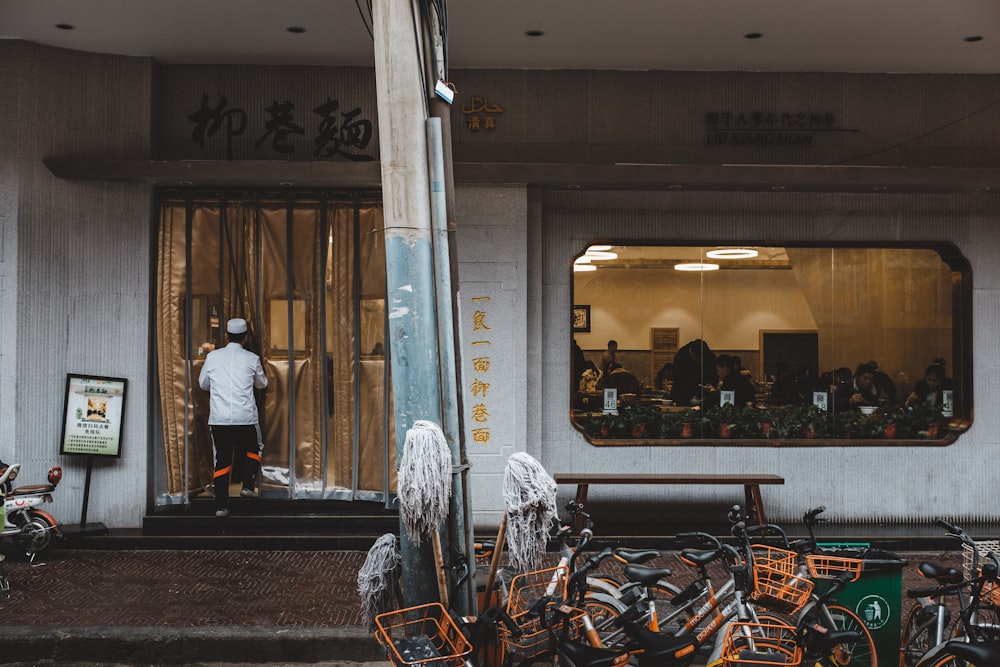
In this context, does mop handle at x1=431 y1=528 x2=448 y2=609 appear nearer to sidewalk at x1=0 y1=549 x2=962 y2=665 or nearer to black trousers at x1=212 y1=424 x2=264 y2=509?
sidewalk at x1=0 y1=549 x2=962 y2=665

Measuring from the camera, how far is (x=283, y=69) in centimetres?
993

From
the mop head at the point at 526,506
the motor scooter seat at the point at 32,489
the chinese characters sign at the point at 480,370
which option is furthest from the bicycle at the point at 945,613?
the motor scooter seat at the point at 32,489

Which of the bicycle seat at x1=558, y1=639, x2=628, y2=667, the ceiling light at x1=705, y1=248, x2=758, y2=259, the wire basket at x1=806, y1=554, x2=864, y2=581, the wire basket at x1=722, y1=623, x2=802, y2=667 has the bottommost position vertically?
the wire basket at x1=722, y1=623, x2=802, y2=667

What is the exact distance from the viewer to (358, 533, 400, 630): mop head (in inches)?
194

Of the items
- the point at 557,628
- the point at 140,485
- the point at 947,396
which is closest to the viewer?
the point at 557,628

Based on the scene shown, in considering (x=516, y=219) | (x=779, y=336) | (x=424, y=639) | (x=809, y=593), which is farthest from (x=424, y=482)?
(x=779, y=336)

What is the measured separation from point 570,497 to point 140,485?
456 cm

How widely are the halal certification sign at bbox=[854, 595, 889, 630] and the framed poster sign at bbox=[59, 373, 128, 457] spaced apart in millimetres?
7287

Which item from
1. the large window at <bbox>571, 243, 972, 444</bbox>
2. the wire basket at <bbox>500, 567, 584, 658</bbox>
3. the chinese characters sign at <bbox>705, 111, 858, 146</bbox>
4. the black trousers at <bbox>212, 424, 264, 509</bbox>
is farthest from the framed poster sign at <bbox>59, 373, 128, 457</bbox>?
the chinese characters sign at <bbox>705, 111, 858, 146</bbox>

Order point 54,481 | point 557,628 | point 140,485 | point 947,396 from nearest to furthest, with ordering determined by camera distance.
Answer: point 557,628
point 54,481
point 140,485
point 947,396

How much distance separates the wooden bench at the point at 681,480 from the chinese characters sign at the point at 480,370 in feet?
3.09

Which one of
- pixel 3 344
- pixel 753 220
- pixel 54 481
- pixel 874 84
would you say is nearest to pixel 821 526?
pixel 753 220

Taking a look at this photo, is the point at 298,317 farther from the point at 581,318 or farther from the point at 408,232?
the point at 408,232

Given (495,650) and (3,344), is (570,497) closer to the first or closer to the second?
(495,650)
